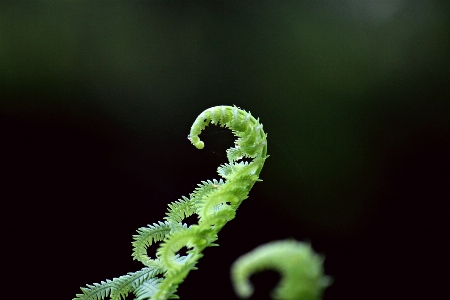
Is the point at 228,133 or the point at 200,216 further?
the point at 228,133

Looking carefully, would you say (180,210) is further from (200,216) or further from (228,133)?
(228,133)

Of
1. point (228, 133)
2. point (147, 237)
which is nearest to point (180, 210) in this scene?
point (147, 237)

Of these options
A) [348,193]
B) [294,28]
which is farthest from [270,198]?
[294,28]

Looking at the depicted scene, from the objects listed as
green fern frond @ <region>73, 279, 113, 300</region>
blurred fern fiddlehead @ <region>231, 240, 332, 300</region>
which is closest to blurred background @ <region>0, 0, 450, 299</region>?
green fern frond @ <region>73, 279, 113, 300</region>

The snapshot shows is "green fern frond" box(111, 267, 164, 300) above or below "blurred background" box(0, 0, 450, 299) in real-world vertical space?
below

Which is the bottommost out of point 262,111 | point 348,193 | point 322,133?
point 348,193

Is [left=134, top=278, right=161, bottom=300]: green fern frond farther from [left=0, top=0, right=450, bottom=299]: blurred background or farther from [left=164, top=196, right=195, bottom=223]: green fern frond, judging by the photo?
[left=0, top=0, right=450, bottom=299]: blurred background

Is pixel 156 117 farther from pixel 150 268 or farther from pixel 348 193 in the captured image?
pixel 150 268
